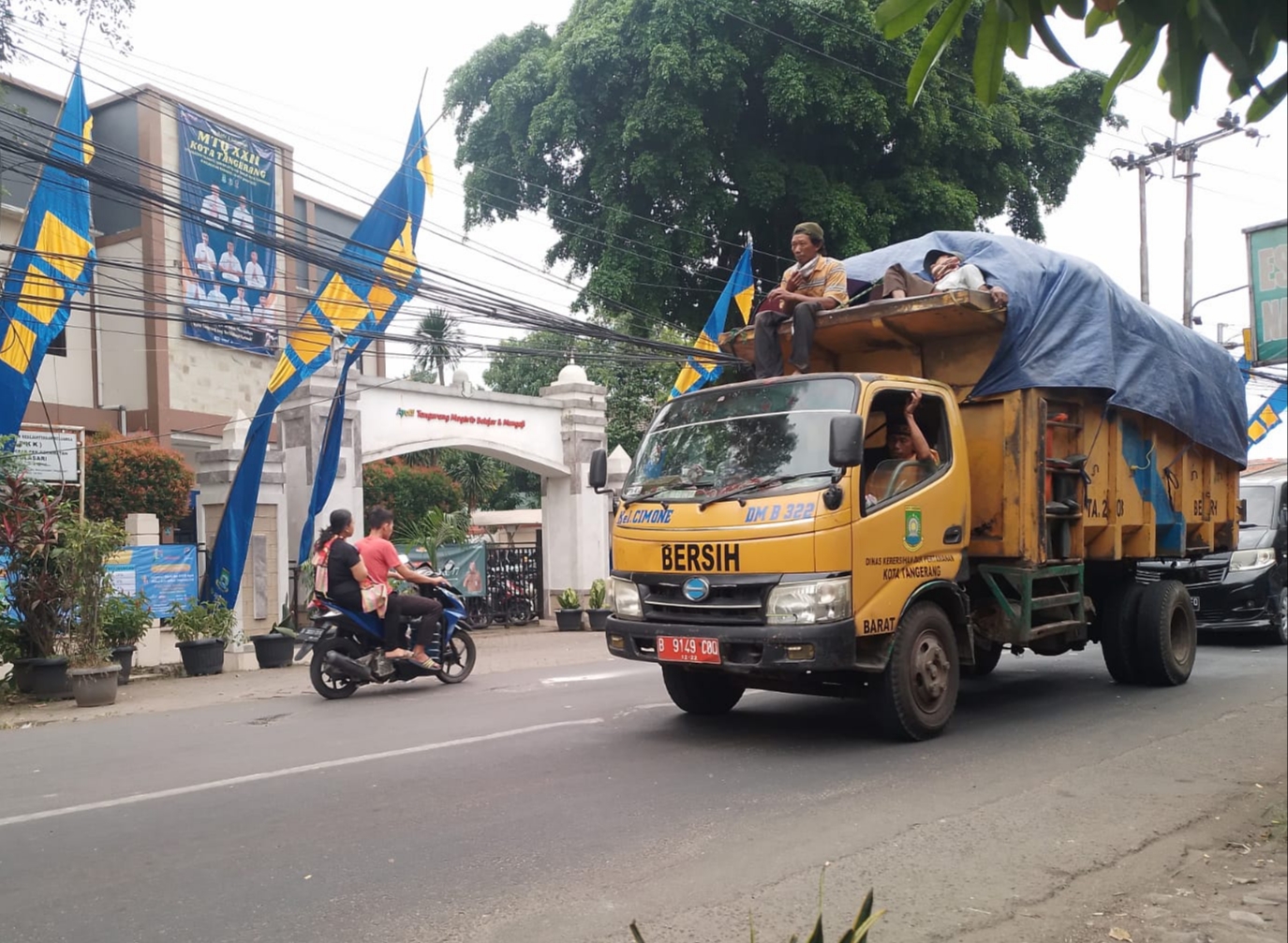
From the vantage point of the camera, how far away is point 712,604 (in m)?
6.62

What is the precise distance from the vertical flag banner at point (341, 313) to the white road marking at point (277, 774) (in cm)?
727

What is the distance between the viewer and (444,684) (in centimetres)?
1062

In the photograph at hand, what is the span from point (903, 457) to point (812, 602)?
4.98 feet

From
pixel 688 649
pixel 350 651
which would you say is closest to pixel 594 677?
pixel 350 651

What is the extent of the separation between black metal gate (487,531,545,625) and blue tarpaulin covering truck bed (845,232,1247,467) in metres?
12.7

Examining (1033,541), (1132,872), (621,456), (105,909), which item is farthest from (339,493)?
(1132,872)

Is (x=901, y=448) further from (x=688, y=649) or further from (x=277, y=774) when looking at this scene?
(x=277, y=774)

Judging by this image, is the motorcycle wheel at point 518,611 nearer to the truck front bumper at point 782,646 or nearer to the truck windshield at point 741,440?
the truck windshield at point 741,440

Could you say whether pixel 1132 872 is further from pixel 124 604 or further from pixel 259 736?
pixel 124 604

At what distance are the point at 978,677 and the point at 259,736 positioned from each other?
21.1 feet

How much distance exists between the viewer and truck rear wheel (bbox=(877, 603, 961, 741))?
6.70 meters

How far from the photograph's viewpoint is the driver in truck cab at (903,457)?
6922 millimetres

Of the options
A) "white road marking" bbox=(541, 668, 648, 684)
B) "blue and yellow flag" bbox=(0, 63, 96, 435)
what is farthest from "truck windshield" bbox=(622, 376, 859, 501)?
"blue and yellow flag" bbox=(0, 63, 96, 435)

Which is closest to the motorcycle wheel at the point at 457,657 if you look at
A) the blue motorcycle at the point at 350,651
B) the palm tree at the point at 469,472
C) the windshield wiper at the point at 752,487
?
the blue motorcycle at the point at 350,651
